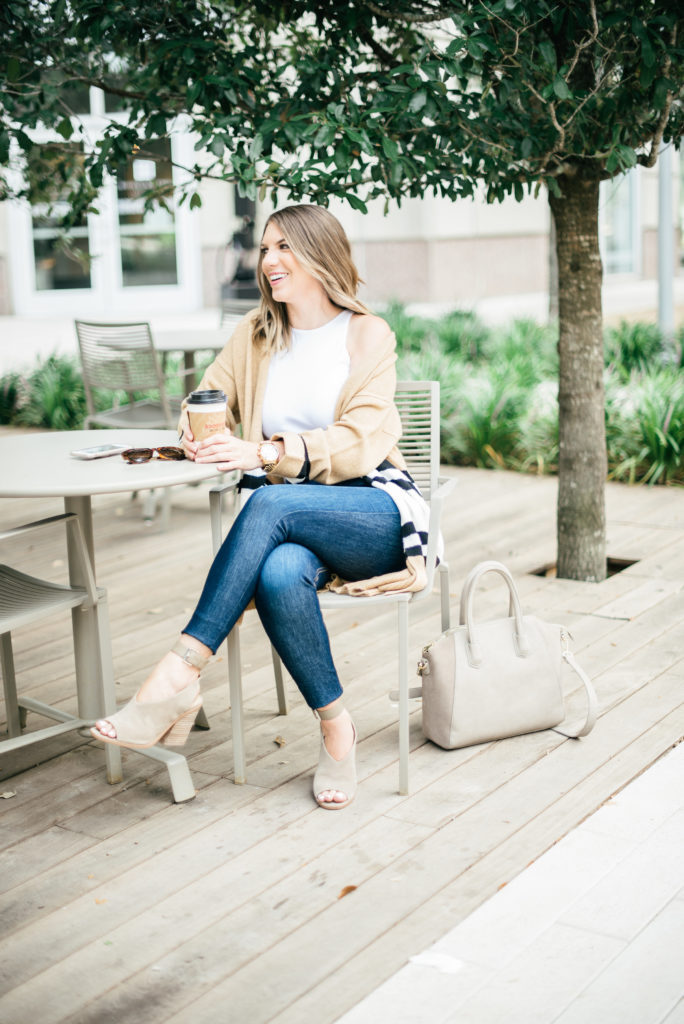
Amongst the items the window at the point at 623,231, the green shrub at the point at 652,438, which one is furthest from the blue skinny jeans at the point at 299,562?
the window at the point at 623,231

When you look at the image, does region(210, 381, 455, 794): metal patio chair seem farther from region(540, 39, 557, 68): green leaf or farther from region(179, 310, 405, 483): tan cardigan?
region(540, 39, 557, 68): green leaf

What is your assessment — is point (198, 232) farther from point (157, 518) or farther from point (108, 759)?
point (108, 759)

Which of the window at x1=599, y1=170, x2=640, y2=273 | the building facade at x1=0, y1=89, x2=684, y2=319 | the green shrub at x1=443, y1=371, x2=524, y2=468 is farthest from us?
the window at x1=599, y1=170, x2=640, y2=273

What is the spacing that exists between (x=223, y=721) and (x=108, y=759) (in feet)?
1.71

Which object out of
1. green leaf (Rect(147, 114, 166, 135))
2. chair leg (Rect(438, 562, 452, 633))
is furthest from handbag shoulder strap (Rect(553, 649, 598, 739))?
green leaf (Rect(147, 114, 166, 135))

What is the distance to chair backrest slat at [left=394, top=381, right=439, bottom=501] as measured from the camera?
3.54 meters

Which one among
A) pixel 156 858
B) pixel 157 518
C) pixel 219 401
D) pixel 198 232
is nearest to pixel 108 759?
pixel 156 858

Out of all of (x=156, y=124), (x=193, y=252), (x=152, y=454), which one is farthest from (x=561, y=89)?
(x=193, y=252)

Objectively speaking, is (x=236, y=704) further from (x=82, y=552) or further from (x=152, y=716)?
(x=82, y=552)

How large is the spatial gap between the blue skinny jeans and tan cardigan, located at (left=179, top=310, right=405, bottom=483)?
0.08m

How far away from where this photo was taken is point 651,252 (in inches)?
834

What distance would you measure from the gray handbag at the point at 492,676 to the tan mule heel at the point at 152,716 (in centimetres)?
67

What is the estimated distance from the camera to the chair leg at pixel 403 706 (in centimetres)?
291

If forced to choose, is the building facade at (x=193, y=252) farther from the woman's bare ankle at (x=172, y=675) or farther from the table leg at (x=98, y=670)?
the woman's bare ankle at (x=172, y=675)
